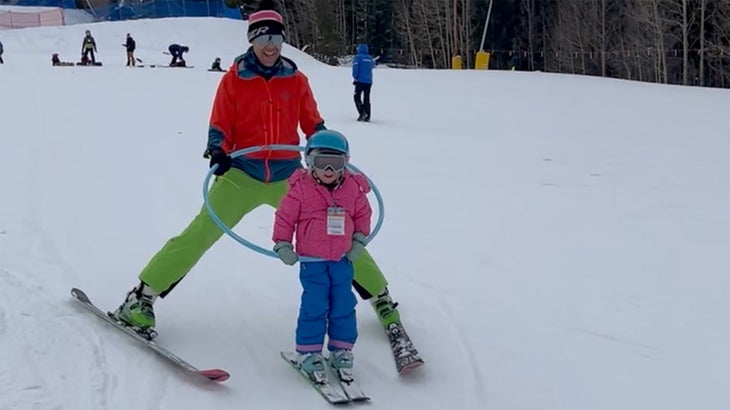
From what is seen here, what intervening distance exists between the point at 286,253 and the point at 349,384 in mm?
718

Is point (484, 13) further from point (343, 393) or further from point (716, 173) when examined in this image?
point (343, 393)

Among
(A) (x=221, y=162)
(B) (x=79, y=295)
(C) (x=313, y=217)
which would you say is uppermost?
(A) (x=221, y=162)

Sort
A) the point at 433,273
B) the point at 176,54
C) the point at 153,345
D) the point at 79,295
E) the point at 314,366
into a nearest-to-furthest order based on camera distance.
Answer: the point at 314,366
the point at 153,345
the point at 79,295
the point at 433,273
the point at 176,54

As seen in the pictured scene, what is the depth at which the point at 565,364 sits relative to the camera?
438 cm

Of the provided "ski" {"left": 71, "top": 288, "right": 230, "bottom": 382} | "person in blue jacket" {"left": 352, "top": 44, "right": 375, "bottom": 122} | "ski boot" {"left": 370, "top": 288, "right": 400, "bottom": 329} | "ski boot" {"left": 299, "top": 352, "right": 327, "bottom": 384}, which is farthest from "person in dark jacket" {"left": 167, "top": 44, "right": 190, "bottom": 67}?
"ski boot" {"left": 299, "top": 352, "right": 327, "bottom": 384}

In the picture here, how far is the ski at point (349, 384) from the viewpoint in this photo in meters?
3.84

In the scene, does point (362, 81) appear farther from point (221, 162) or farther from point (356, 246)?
point (356, 246)

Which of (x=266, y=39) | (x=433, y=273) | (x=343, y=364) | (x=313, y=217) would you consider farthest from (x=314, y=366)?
(x=433, y=273)

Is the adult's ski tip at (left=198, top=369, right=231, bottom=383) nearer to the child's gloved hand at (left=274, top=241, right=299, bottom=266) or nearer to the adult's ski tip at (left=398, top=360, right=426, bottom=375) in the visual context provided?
the child's gloved hand at (left=274, top=241, right=299, bottom=266)

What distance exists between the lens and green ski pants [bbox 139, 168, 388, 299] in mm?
4402

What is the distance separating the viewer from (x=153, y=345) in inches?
168

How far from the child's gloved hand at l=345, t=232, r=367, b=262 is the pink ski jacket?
0.02 metres

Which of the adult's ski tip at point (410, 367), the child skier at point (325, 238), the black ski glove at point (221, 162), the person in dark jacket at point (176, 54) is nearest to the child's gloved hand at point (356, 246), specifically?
the child skier at point (325, 238)

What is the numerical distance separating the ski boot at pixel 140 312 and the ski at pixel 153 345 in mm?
27
